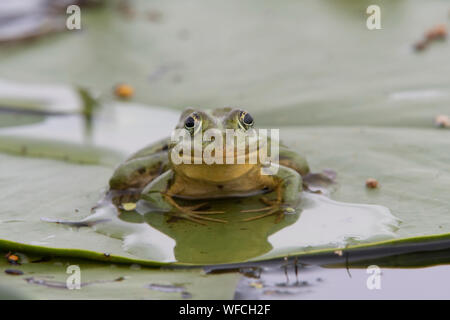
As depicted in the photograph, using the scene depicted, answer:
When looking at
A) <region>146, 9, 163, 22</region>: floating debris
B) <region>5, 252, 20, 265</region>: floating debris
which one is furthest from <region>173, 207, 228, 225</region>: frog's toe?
<region>146, 9, 163, 22</region>: floating debris

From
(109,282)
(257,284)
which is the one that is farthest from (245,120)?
(109,282)

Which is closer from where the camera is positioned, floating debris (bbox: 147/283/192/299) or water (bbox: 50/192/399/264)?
floating debris (bbox: 147/283/192/299)

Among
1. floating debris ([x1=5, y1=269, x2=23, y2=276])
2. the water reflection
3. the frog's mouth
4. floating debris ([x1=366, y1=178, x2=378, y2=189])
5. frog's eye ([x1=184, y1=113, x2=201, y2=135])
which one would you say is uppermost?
frog's eye ([x1=184, y1=113, x2=201, y2=135])

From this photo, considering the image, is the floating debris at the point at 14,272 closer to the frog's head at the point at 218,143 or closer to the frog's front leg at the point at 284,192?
the frog's head at the point at 218,143

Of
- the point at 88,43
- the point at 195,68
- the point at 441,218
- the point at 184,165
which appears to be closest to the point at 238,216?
the point at 184,165

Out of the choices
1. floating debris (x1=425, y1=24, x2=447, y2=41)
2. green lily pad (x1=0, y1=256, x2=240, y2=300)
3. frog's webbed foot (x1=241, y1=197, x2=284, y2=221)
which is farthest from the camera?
floating debris (x1=425, y1=24, x2=447, y2=41)

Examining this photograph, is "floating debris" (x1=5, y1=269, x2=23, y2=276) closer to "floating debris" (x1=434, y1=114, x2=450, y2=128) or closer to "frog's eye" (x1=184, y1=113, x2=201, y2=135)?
"frog's eye" (x1=184, y1=113, x2=201, y2=135)
